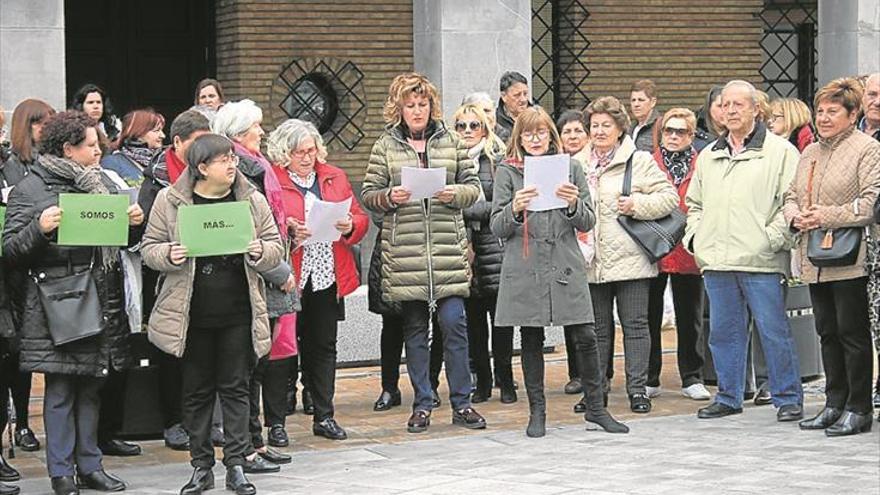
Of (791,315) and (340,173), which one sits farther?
(791,315)

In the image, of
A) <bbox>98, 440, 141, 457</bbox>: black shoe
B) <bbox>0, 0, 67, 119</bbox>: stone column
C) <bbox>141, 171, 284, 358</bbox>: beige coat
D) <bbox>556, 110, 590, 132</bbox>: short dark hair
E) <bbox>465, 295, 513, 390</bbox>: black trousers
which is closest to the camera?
<bbox>141, 171, 284, 358</bbox>: beige coat

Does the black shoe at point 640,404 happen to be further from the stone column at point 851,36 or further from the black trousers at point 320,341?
the stone column at point 851,36

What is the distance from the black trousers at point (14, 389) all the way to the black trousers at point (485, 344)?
3119 millimetres

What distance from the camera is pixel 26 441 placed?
1058 centimetres

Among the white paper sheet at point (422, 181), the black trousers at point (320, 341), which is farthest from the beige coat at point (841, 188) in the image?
the black trousers at point (320, 341)

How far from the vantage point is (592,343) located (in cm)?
1080

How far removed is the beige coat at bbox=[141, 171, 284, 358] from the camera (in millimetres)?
8977

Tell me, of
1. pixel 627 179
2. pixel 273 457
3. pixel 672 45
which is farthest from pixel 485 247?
pixel 672 45

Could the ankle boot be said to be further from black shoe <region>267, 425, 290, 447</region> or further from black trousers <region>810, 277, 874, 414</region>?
black trousers <region>810, 277, 874, 414</region>

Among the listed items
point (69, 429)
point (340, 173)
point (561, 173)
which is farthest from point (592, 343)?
point (69, 429)

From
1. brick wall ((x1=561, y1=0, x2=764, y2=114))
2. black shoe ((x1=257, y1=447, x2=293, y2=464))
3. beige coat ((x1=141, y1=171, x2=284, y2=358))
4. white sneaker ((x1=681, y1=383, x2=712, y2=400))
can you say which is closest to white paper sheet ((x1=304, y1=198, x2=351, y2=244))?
beige coat ((x1=141, y1=171, x2=284, y2=358))

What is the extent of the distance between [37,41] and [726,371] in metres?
5.69

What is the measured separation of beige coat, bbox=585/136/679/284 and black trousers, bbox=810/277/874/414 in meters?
1.26

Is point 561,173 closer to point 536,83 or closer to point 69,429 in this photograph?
point 69,429
